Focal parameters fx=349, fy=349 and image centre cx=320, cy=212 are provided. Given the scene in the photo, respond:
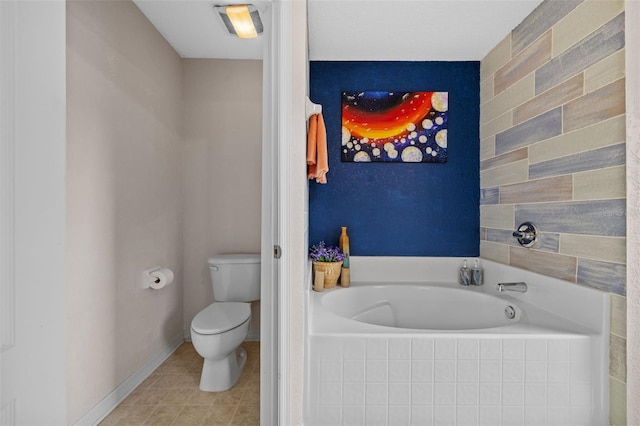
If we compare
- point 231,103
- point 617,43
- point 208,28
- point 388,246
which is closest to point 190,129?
point 231,103

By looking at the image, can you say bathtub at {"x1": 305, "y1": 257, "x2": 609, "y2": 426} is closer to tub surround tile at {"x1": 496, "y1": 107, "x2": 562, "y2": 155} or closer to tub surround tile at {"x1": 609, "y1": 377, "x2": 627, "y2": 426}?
tub surround tile at {"x1": 609, "y1": 377, "x2": 627, "y2": 426}

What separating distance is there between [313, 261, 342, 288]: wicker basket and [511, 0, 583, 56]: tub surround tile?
170cm

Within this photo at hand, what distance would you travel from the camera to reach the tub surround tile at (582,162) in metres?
1.39

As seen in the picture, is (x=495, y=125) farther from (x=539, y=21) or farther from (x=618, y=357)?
(x=618, y=357)

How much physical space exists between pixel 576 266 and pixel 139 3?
2814 millimetres

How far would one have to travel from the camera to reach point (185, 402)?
199 cm

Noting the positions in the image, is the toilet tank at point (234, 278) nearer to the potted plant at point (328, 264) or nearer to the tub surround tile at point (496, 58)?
the potted plant at point (328, 264)

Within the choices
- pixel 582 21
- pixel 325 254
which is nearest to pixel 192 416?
pixel 325 254

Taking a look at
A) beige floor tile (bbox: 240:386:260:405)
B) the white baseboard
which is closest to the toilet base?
beige floor tile (bbox: 240:386:260:405)

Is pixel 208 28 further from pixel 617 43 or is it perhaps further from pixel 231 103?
pixel 617 43

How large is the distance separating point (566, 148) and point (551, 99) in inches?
11.1

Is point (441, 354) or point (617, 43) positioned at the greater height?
point (617, 43)

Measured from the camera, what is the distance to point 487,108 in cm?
241

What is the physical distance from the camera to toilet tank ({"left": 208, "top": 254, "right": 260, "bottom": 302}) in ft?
8.55
